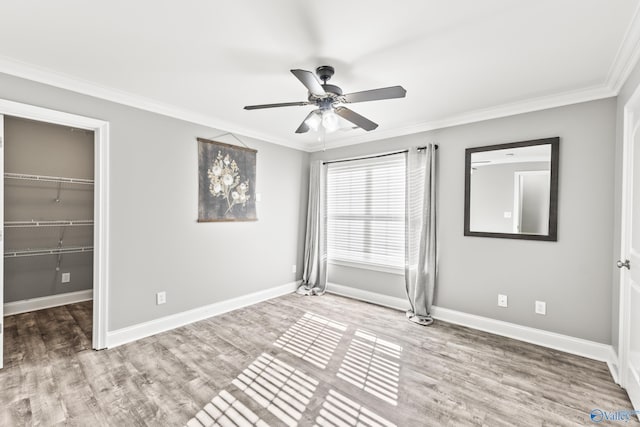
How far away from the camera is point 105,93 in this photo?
2715 millimetres

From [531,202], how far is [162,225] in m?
3.83

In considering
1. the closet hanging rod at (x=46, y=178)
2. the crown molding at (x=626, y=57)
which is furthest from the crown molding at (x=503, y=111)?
the closet hanging rod at (x=46, y=178)

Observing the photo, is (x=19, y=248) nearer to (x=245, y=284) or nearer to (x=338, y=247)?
(x=245, y=284)

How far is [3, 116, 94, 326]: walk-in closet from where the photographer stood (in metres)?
3.60

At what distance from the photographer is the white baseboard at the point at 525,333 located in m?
2.63

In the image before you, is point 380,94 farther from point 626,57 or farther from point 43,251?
point 43,251

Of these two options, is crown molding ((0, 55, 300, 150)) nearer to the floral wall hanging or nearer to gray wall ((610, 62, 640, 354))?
the floral wall hanging

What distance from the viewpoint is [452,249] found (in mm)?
3486

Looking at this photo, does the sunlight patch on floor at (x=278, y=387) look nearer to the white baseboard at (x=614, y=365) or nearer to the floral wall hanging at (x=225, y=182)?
the floral wall hanging at (x=225, y=182)

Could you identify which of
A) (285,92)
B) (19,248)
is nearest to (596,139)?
(285,92)

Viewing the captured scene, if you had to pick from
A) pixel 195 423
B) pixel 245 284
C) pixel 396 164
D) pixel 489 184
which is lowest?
pixel 195 423

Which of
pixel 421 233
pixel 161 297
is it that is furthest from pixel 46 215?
pixel 421 233

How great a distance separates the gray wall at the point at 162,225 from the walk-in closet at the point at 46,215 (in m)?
1.17

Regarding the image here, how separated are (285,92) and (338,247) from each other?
257 cm
